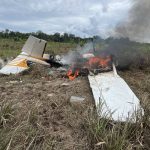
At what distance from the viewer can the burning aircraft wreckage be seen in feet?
21.1

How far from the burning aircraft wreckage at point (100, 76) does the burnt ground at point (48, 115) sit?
0.87ft

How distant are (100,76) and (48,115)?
4.15 m

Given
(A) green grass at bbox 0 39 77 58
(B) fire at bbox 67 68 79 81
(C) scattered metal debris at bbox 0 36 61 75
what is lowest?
(A) green grass at bbox 0 39 77 58

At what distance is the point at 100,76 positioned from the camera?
34.3 ft

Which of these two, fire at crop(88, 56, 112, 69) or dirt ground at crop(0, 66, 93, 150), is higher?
fire at crop(88, 56, 112, 69)

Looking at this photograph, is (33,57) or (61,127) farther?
(33,57)

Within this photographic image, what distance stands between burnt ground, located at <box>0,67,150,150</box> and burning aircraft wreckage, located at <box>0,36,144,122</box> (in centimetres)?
26

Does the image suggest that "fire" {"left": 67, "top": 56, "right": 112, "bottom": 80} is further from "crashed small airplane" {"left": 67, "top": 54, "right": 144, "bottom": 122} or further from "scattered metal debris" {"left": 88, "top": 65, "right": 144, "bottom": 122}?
"scattered metal debris" {"left": 88, "top": 65, "right": 144, "bottom": 122}

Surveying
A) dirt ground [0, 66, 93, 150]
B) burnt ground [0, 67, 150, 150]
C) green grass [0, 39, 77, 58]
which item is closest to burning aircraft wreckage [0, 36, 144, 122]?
burnt ground [0, 67, 150, 150]

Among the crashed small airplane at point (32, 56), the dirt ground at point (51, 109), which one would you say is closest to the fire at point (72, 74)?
the dirt ground at point (51, 109)

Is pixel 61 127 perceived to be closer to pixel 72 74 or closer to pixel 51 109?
pixel 51 109

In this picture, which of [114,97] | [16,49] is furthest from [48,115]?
[16,49]

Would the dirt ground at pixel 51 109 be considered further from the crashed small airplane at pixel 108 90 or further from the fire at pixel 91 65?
the fire at pixel 91 65

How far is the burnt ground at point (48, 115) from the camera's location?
206 inches
